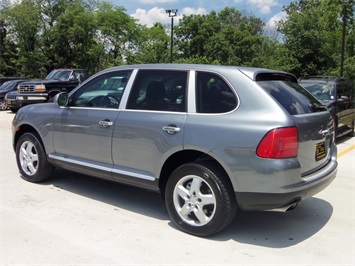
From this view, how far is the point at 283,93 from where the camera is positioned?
3.97m

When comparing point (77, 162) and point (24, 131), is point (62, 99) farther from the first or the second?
point (24, 131)

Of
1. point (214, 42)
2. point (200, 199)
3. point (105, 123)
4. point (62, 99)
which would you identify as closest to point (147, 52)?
point (214, 42)

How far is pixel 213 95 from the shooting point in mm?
3990

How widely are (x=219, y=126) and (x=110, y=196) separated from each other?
221cm

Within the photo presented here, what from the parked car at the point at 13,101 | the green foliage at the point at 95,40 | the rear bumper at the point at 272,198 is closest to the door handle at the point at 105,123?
the rear bumper at the point at 272,198

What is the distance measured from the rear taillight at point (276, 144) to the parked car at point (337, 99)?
238 inches

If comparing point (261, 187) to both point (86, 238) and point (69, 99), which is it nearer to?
point (86, 238)

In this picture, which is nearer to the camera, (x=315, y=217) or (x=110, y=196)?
(x=315, y=217)

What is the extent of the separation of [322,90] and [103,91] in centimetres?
676

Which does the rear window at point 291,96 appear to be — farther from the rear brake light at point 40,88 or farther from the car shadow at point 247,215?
the rear brake light at point 40,88

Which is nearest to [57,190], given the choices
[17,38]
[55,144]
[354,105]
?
[55,144]

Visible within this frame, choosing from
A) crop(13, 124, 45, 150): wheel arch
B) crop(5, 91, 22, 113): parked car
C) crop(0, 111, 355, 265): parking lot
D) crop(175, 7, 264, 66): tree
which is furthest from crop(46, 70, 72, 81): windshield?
crop(175, 7, 264, 66): tree

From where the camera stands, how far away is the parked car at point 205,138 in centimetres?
357

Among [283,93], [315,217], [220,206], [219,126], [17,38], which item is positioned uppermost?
[17,38]
